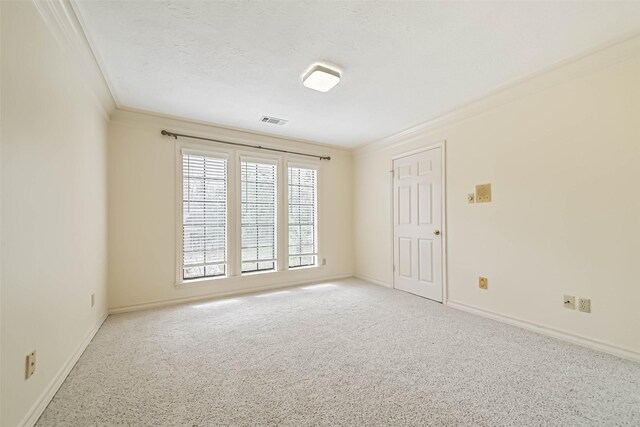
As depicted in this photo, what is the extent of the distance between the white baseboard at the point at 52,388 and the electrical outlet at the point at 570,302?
3.93 meters

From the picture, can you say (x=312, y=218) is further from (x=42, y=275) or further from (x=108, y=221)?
(x=42, y=275)

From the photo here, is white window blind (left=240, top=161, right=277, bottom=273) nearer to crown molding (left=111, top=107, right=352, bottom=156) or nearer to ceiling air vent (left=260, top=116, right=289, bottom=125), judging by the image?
crown molding (left=111, top=107, right=352, bottom=156)

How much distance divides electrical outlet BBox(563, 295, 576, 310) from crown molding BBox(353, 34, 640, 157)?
1971mm

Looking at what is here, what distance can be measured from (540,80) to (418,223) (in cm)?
207

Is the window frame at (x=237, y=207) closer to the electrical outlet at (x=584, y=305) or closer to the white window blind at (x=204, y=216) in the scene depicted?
the white window blind at (x=204, y=216)

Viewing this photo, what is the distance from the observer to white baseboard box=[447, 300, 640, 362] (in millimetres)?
2059

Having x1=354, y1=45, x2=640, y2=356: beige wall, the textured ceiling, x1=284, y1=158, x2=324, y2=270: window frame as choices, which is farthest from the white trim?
x1=354, y1=45, x2=640, y2=356: beige wall

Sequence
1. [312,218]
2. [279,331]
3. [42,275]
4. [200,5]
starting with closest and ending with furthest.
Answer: [42,275]
[200,5]
[279,331]
[312,218]

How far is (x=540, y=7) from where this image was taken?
1.72 metres

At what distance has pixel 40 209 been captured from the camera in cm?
158

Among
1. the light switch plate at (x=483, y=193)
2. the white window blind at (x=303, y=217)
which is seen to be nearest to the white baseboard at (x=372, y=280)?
the white window blind at (x=303, y=217)

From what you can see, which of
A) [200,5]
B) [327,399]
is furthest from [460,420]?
[200,5]

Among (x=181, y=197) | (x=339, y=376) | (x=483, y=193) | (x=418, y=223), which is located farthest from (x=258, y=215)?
(x=483, y=193)

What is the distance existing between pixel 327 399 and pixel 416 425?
51 centimetres
